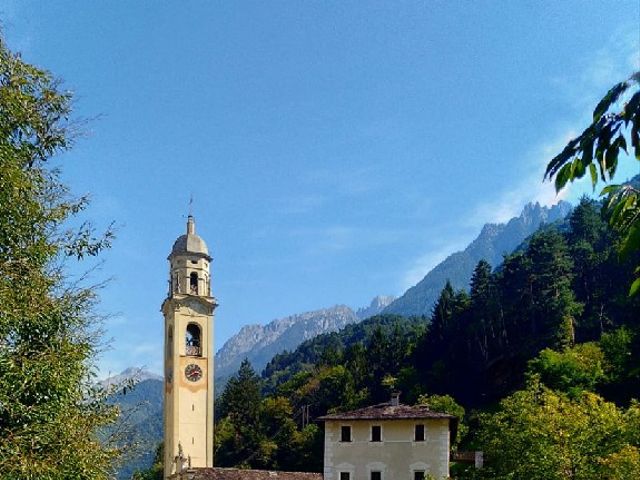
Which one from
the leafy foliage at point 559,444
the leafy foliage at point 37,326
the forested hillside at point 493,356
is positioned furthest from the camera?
the forested hillside at point 493,356

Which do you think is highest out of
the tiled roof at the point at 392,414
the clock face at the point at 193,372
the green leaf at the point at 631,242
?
the green leaf at the point at 631,242

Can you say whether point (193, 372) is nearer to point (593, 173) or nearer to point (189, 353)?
point (189, 353)

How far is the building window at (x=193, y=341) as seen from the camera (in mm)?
53000

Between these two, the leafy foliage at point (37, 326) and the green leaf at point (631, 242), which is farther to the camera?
the leafy foliage at point (37, 326)

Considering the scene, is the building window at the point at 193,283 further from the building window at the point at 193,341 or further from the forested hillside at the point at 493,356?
the forested hillside at the point at 493,356

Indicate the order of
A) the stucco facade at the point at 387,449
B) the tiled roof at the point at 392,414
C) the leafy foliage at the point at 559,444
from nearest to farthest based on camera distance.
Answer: the leafy foliage at the point at 559,444
the stucco facade at the point at 387,449
the tiled roof at the point at 392,414

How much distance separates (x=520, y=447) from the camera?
28.1 metres

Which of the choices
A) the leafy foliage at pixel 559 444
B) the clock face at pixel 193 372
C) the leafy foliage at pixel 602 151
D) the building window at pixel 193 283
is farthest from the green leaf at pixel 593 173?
the building window at pixel 193 283

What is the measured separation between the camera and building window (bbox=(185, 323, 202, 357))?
5300 centimetres

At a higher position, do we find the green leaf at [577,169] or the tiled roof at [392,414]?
the green leaf at [577,169]

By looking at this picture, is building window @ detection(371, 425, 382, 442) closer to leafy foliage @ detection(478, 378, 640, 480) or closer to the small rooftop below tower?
leafy foliage @ detection(478, 378, 640, 480)

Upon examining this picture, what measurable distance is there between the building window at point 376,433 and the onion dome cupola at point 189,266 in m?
20.7

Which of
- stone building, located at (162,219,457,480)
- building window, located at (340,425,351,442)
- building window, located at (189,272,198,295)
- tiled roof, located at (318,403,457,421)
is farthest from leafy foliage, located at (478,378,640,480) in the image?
building window, located at (189,272,198,295)

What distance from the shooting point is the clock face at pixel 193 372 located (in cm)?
5219
